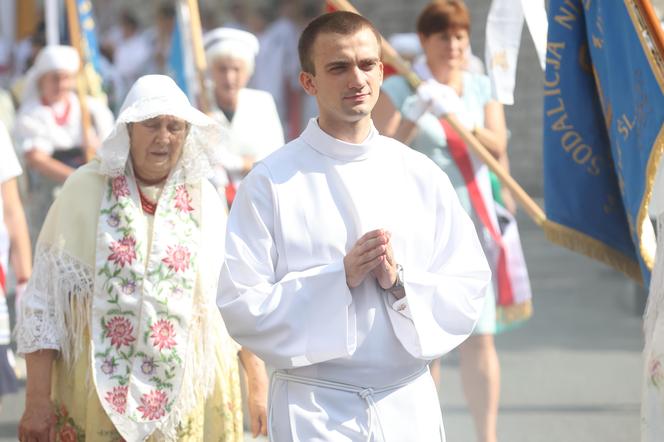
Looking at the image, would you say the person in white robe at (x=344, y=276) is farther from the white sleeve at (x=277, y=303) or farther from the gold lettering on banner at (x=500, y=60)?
the gold lettering on banner at (x=500, y=60)

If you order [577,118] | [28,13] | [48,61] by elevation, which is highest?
[28,13]

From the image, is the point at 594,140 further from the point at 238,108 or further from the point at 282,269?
the point at 238,108

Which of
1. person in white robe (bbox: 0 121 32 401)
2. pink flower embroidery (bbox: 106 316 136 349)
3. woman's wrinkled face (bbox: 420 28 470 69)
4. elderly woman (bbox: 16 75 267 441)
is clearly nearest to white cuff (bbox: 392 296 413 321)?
elderly woman (bbox: 16 75 267 441)

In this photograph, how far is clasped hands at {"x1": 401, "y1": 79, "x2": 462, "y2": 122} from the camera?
283 inches

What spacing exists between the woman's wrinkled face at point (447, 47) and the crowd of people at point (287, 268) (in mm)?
10

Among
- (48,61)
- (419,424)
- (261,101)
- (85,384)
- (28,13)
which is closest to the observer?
(419,424)

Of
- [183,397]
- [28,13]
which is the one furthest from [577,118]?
[28,13]

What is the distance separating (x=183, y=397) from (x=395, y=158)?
1.24 m

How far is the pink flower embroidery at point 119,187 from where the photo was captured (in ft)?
16.9

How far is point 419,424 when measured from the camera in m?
4.22

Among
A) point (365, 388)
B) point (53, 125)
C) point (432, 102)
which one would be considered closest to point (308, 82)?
Answer: point (365, 388)

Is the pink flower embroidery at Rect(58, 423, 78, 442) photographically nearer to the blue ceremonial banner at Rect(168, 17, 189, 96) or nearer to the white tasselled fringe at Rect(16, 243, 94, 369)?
the white tasselled fringe at Rect(16, 243, 94, 369)

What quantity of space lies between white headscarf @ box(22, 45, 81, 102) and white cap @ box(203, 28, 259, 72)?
1804 millimetres

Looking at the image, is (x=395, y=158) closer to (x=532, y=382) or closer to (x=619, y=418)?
(x=619, y=418)
